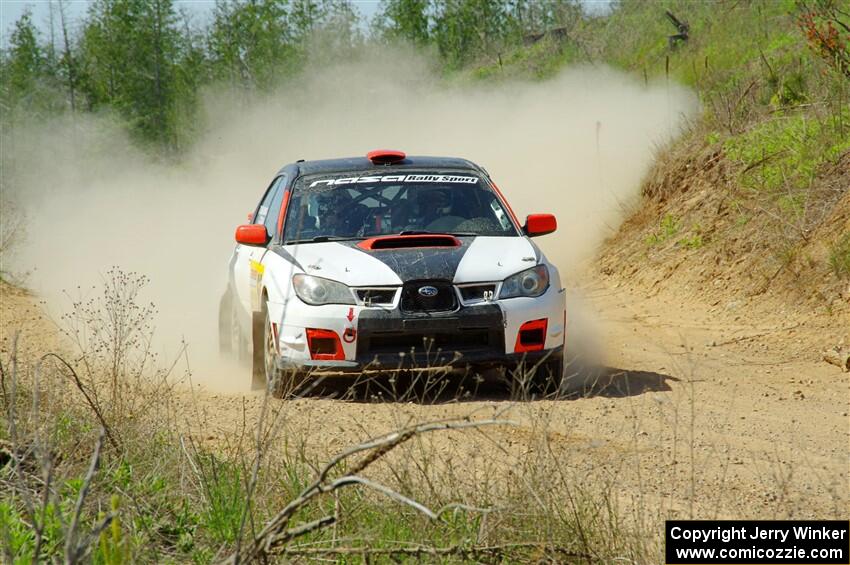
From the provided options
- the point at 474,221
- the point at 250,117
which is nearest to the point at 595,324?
the point at 474,221

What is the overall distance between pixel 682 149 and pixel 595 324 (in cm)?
523

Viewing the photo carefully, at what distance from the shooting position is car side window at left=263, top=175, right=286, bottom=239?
9.28m

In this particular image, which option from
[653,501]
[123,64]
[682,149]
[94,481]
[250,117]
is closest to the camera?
[94,481]

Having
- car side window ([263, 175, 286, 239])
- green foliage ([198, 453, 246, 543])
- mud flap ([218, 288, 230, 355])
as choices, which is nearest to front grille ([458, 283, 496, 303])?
car side window ([263, 175, 286, 239])

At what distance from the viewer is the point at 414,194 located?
927 cm

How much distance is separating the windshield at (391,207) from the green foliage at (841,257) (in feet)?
12.3

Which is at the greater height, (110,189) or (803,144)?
(803,144)

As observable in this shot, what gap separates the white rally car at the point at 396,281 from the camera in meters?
7.92

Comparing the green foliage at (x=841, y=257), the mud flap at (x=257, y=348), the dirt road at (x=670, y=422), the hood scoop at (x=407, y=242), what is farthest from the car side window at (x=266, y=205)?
the green foliage at (x=841, y=257)

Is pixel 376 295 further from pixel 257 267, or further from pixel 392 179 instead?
pixel 392 179

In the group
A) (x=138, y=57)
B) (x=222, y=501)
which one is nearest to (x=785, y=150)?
(x=222, y=501)

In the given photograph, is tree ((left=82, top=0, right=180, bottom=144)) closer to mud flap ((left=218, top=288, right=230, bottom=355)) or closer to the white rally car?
mud flap ((left=218, top=288, right=230, bottom=355))

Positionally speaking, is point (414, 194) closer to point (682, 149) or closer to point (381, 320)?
point (381, 320)

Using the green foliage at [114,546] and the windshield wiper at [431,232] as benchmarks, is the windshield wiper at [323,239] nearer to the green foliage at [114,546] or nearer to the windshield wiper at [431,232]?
the windshield wiper at [431,232]
